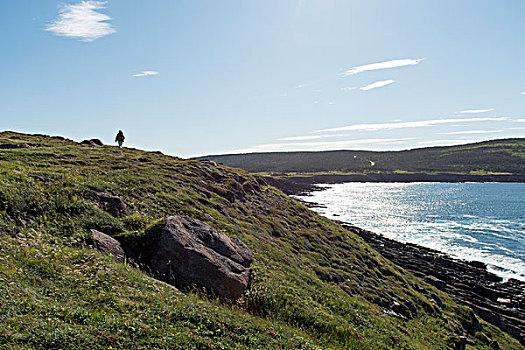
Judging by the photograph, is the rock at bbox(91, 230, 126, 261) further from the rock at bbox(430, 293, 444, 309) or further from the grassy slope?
the rock at bbox(430, 293, 444, 309)

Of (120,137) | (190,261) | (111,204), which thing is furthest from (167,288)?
(120,137)

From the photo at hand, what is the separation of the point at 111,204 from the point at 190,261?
7.25 m

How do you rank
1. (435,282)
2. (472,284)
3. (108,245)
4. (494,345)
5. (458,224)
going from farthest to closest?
(458,224), (435,282), (472,284), (494,345), (108,245)

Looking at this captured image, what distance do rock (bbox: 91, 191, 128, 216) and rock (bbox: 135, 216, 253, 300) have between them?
4.00 metres

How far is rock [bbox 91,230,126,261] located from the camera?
13805mm

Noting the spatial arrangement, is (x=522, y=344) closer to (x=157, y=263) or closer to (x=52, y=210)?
(x=157, y=263)

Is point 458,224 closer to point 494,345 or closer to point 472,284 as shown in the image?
point 472,284

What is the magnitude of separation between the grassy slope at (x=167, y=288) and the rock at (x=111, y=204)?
0.56 meters

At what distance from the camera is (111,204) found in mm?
18266

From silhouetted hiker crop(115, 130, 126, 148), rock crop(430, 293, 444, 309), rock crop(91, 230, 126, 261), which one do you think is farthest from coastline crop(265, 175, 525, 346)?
silhouetted hiker crop(115, 130, 126, 148)

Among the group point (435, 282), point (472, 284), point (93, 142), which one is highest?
point (93, 142)

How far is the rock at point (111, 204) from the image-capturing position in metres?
17.7

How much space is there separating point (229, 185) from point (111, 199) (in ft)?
64.5

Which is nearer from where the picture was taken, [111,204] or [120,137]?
[111,204]
